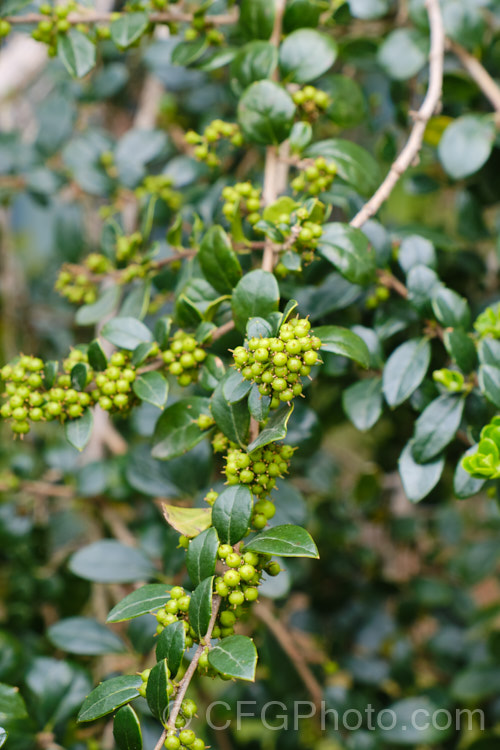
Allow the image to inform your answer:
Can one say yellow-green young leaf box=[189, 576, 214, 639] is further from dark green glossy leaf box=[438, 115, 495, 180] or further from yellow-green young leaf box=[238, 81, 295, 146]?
dark green glossy leaf box=[438, 115, 495, 180]

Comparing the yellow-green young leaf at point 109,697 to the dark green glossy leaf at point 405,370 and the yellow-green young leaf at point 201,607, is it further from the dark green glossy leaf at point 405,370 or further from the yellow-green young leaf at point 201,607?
the dark green glossy leaf at point 405,370

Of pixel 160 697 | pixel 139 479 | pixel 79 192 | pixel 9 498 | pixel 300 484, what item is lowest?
pixel 300 484

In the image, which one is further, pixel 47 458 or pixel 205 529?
pixel 47 458

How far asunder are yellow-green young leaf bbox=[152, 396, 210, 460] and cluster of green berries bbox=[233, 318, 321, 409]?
21 centimetres

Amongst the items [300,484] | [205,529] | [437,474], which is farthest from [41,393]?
[300,484]

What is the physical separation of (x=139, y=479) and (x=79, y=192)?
0.85 metres

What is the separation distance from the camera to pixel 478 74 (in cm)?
132

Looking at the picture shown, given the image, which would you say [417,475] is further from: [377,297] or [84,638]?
[84,638]

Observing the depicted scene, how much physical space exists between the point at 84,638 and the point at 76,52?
110cm

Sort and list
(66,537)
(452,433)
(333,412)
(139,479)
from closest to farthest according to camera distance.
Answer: (452,433)
(139,479)
(333,412)
(66,537)

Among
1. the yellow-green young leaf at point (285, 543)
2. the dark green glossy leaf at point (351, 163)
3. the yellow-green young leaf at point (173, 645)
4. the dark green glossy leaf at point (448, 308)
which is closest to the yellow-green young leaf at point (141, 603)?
the yellow-green young leaf at point (173, 645)

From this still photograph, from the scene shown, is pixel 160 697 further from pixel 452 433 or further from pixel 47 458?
pixel 47 458

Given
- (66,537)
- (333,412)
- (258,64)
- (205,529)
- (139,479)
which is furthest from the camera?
(66,537)

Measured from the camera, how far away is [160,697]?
27.5 inches
